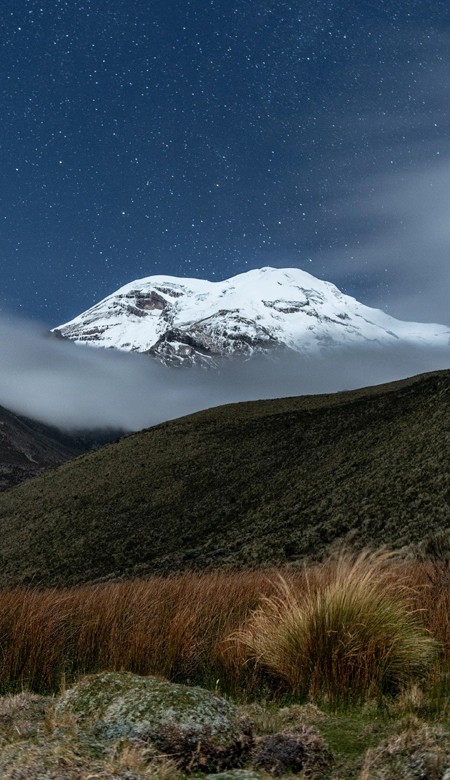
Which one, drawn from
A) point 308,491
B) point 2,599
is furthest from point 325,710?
point 308,491

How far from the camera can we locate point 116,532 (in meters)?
54.3

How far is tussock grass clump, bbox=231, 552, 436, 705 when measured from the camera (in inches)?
202

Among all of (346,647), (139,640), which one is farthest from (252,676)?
(139,640)

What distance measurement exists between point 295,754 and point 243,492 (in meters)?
53.4

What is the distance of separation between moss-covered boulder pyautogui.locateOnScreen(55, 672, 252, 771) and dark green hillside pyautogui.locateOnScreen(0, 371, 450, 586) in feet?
73.9

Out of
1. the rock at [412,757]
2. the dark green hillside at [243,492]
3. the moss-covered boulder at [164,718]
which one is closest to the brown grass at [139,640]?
the moss-covered boulder at [164,718]

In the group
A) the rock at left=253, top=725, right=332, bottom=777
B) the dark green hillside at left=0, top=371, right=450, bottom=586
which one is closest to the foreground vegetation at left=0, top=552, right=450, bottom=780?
the rock at left=253, top=725, right=332, bottom=777

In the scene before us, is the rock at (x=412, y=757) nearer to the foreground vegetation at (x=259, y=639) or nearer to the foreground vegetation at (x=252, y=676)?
the foreground vegetation at (x=252, y=676)

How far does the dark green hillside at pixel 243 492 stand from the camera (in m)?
37.0

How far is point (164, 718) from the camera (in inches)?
144

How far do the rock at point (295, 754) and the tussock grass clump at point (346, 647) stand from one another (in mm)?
1559

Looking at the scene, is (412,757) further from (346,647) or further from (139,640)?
(139,640)

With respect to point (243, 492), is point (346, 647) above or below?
above

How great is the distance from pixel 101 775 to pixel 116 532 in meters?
53.4
